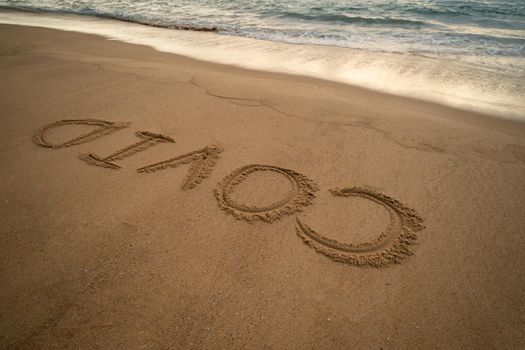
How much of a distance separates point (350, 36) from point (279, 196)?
565 centimetres

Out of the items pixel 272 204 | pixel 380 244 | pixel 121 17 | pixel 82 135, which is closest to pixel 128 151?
pixel 82 135

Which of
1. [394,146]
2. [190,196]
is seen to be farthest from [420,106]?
[190,196]

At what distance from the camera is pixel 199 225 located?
1.88m

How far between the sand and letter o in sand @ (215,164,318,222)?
0.04 feet

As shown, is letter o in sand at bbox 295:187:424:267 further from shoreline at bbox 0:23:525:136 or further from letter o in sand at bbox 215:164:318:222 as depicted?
shoreline at bbox 0:23:525:136

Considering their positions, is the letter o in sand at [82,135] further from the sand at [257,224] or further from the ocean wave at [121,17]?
the ocean wave at [121,17]

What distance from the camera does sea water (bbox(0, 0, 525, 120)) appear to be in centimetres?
408

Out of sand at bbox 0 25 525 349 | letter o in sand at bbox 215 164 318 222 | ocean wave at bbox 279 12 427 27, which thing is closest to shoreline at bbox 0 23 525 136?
sand at bbox 0 25 525 349

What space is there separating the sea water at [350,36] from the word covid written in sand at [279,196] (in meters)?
2.24

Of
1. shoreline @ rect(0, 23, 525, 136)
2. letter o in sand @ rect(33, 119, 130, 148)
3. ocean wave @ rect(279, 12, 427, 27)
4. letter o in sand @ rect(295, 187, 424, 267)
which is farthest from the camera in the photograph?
ocean wave @ rect(279, 12, 427, 27)

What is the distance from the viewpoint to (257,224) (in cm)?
190

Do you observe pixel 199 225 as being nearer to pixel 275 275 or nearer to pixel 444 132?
pixel 275 275

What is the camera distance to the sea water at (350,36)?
4.08 meters

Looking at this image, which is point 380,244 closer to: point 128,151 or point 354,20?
point 128,151
